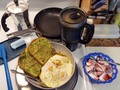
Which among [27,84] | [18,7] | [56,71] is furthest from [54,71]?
[18,7]

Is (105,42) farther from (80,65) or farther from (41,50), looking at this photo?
(41,50)

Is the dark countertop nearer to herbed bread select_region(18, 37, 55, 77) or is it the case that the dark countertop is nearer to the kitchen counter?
the kitchen counter

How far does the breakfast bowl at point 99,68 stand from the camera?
2.39 ft

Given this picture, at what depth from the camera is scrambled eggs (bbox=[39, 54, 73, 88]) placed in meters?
0.66

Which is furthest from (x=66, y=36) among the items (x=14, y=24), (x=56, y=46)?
(x=14, y=24)

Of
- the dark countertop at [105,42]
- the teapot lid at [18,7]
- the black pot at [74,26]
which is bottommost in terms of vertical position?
the dark countertop at [105,42]

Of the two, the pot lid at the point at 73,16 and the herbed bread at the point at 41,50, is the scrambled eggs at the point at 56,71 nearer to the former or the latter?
the herbed bread at the point at 41,50

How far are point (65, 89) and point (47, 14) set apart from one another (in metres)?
0.37

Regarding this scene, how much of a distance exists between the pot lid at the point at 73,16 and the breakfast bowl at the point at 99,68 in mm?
165

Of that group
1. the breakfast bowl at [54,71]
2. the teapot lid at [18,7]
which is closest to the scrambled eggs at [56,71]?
the breakfast bowl at [54,71]

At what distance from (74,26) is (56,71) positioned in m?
0.17

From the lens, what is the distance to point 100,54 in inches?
31.0

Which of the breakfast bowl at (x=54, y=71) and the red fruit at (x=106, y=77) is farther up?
the breakfast bowl at (x=54, y=71)

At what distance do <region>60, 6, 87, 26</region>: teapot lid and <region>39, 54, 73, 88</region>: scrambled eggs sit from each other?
0.45ft
